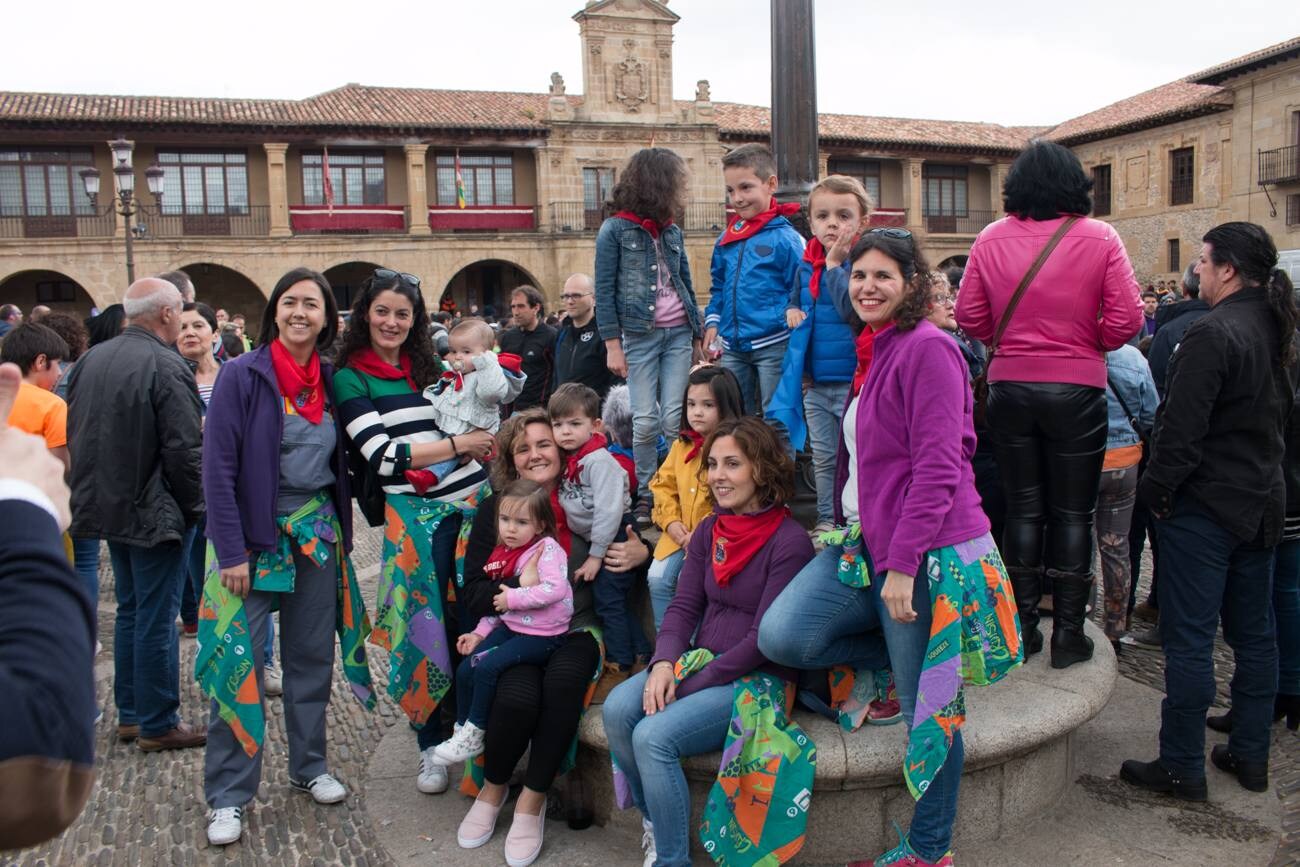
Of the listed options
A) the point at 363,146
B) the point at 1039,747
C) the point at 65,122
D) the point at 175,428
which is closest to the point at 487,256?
the point at 363,146

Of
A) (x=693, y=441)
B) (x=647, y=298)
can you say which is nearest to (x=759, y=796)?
(x=693, y=441)

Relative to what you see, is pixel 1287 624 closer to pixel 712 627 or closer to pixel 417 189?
pixel 712 627

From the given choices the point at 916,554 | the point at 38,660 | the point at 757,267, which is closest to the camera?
the point at 38,660

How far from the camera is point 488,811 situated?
3543mm

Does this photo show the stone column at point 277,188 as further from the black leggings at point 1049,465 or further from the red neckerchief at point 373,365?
the black leggings at point 1049,465

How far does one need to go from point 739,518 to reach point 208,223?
2952 cm

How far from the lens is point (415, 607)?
394cm

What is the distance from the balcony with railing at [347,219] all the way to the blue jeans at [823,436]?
2770 centimetres

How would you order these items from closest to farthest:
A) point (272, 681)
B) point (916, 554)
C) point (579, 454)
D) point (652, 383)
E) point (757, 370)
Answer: point (916, 554), point (579, 454), point (757, 370), point (652, 383), point (272, 681)

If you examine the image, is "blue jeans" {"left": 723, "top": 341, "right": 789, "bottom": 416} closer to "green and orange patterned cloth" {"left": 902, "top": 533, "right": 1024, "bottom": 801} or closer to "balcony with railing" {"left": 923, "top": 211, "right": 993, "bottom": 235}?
"green and orange patterned cloth" {"left": 902, "top": 533, "right": 1024, "bottom": 801}

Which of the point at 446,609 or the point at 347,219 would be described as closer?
the point at 446,609

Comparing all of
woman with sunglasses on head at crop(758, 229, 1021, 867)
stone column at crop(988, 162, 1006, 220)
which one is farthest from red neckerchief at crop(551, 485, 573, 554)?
stone column at crop(988, 162, 1006, 220)

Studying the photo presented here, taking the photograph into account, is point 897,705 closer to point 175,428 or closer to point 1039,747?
point 1039,747

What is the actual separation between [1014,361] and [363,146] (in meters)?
29.9
